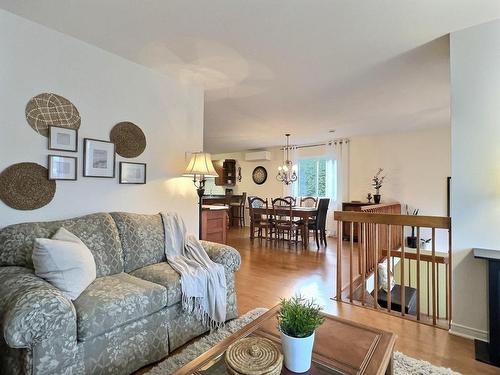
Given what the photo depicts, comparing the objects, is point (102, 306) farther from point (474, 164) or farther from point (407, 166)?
point (407, 166)

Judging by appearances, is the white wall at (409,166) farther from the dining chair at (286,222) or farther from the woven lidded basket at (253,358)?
the woven lidded basket at (253,358)

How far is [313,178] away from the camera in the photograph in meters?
6.93

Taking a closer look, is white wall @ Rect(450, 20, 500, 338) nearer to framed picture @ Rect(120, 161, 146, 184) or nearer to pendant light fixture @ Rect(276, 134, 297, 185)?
framed picture @ Rect(120, 161, 146, 184)

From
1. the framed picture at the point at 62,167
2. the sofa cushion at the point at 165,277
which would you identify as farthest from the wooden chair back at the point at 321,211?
the framed picture at the point at 62,167

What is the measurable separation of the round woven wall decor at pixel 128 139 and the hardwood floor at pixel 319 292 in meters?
1.84

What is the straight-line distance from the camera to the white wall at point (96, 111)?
1980 mm

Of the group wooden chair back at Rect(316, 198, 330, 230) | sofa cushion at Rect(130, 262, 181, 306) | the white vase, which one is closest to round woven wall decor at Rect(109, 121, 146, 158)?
sofa cushion at Rect(130, 262, 181, 306)

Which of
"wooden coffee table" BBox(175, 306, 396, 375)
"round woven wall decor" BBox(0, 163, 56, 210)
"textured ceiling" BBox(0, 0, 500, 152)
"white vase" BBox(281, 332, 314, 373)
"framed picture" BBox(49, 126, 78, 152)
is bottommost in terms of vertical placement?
"wooden coffee table" BBox(175, 306, 396, 375)

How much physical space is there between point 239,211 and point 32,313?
6980mm

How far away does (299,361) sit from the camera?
109 cm

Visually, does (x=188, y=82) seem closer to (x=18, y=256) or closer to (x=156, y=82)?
(x=156, y=82)

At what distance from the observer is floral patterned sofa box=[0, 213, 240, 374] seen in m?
1.28

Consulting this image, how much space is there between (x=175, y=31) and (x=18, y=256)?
1.96 m

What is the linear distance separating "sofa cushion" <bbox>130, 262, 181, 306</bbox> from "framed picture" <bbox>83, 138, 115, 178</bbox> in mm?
952
